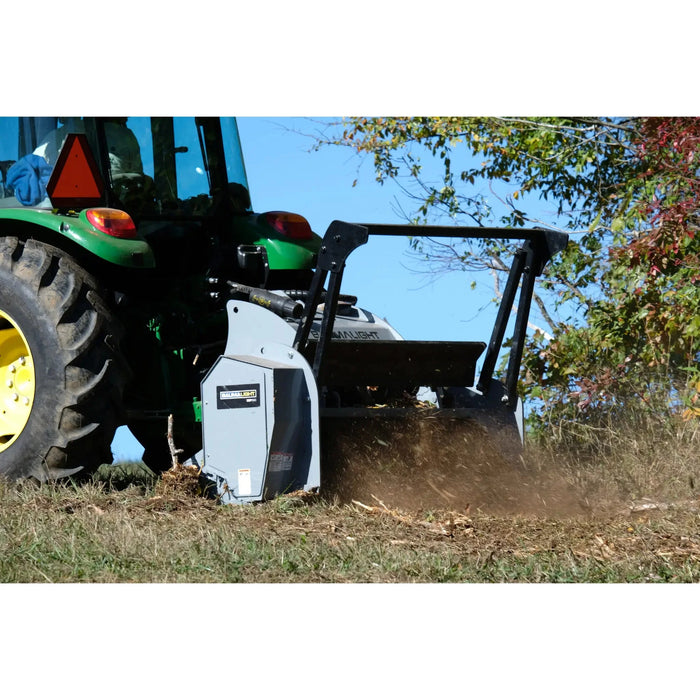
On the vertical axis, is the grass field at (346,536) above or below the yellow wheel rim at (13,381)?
below

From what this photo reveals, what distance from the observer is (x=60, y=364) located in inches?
209

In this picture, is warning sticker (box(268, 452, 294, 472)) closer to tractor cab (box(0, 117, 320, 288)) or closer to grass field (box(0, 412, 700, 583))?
grass field (box(0, 412, 700, 583))

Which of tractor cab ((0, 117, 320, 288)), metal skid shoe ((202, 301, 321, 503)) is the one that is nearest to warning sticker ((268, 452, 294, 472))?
metal skid shoe ((202, 301, 321, 503))

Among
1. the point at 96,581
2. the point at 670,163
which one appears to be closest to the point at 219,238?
the point at 96,581

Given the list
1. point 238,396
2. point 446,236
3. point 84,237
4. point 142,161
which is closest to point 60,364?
point 84,237

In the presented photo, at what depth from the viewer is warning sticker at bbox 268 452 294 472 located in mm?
5055

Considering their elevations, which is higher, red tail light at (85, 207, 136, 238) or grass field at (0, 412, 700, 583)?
red tail light at (85, 207, 136, 238)

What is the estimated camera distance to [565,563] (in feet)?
13.8

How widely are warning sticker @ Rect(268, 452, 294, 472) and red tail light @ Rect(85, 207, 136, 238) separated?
142 centimetres

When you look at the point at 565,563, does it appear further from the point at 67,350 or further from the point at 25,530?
the point at 67,350

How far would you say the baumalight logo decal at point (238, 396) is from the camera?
512 centimetres

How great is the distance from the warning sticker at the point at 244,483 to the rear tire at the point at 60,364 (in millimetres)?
734

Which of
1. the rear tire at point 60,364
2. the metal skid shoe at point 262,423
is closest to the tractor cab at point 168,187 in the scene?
the rear tire at point 60,364

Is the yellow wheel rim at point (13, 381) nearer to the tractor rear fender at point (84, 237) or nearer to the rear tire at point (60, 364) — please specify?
the rear tire at point (60, 364)
